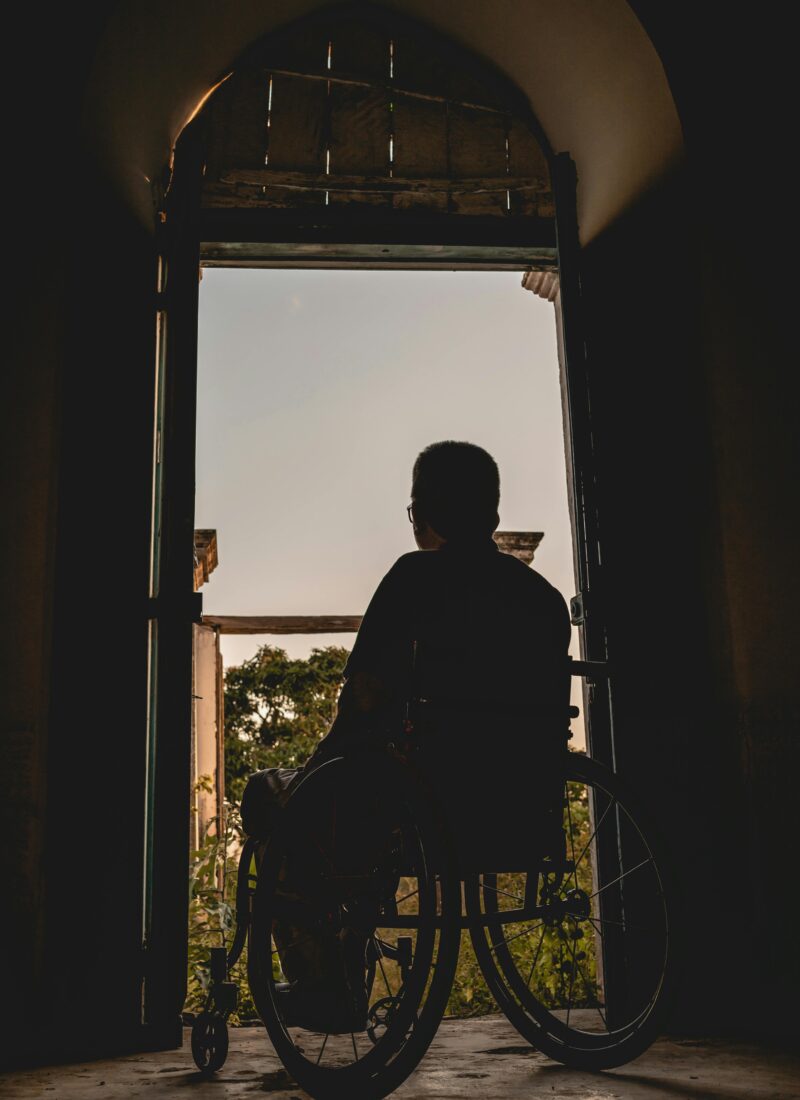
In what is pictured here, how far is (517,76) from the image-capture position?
2.80 meters

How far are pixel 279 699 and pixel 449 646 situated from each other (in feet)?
15.8

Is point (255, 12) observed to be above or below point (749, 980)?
above

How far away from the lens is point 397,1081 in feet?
4.07

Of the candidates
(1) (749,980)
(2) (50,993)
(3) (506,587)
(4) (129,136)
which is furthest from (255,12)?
(1) (749,980)

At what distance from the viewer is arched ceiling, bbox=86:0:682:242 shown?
2.35m

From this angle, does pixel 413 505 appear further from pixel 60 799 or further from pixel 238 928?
pixel 60 799

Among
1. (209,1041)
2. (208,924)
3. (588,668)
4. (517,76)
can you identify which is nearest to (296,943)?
(209,1041)

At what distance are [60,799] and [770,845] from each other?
1.54 metres

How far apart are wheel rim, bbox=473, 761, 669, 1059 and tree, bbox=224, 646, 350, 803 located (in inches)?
130

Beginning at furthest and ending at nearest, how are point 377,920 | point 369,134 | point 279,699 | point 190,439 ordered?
point 279,699, point 369,134, point 190,439, point 377,920

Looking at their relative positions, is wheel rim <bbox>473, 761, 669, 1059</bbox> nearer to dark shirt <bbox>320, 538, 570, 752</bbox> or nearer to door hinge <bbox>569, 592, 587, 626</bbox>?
dark shirt <bbox>320, 538, 570, 752</bbox>

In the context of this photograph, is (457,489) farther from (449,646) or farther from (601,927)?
(601,927)

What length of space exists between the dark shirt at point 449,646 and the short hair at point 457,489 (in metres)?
0.16

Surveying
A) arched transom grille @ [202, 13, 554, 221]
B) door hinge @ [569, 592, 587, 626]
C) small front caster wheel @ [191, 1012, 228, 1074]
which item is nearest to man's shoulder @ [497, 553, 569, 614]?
door hinge @ [569, 592, 587, 626]
